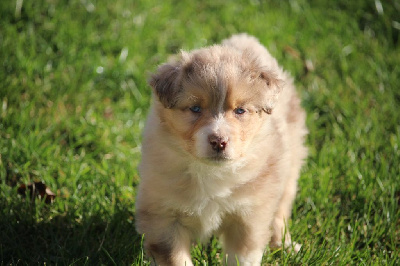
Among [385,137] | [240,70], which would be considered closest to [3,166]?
[240,70]

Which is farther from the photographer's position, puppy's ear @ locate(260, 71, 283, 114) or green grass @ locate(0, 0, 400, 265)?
green grass @ locate(0, 0, 400, 265)

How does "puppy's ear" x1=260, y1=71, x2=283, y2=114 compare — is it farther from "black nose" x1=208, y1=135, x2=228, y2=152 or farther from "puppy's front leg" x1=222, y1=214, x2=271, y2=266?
"puppy's front leg" x1=222, y1=214, x2=271, y2=266

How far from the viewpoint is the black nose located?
297 centimetres

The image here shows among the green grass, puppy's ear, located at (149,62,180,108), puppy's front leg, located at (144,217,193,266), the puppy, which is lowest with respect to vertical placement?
the green grass

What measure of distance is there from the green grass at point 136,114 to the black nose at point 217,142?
0.89m

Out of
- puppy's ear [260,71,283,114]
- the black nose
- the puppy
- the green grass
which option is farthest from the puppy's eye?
the green grass

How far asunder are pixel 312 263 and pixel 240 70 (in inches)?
51.4

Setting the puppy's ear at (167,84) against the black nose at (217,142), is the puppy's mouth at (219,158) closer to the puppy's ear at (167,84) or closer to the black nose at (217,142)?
the black nose at (217,142)

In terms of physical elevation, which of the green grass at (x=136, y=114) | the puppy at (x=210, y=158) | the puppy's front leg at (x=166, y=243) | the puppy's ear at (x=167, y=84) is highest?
the puppy's ear at (x=167, y=84)

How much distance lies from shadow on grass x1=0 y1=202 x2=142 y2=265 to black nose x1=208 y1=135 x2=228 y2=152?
866mm

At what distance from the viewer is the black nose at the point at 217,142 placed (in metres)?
2.97

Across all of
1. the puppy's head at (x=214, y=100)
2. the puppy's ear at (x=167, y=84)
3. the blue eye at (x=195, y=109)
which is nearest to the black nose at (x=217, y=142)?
the puppy's head at (x=214, y=100)

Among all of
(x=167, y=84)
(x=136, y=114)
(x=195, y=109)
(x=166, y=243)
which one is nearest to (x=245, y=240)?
(x=166, y=243)

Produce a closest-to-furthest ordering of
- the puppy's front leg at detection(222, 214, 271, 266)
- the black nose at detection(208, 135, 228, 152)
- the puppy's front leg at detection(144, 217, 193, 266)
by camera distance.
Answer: the black nose at detection(208, 135, 228, 152), the puppy's front leg at detection(144, 217, 193, 266), the puppy's front leg at detection(222, 214, 271, 266)
